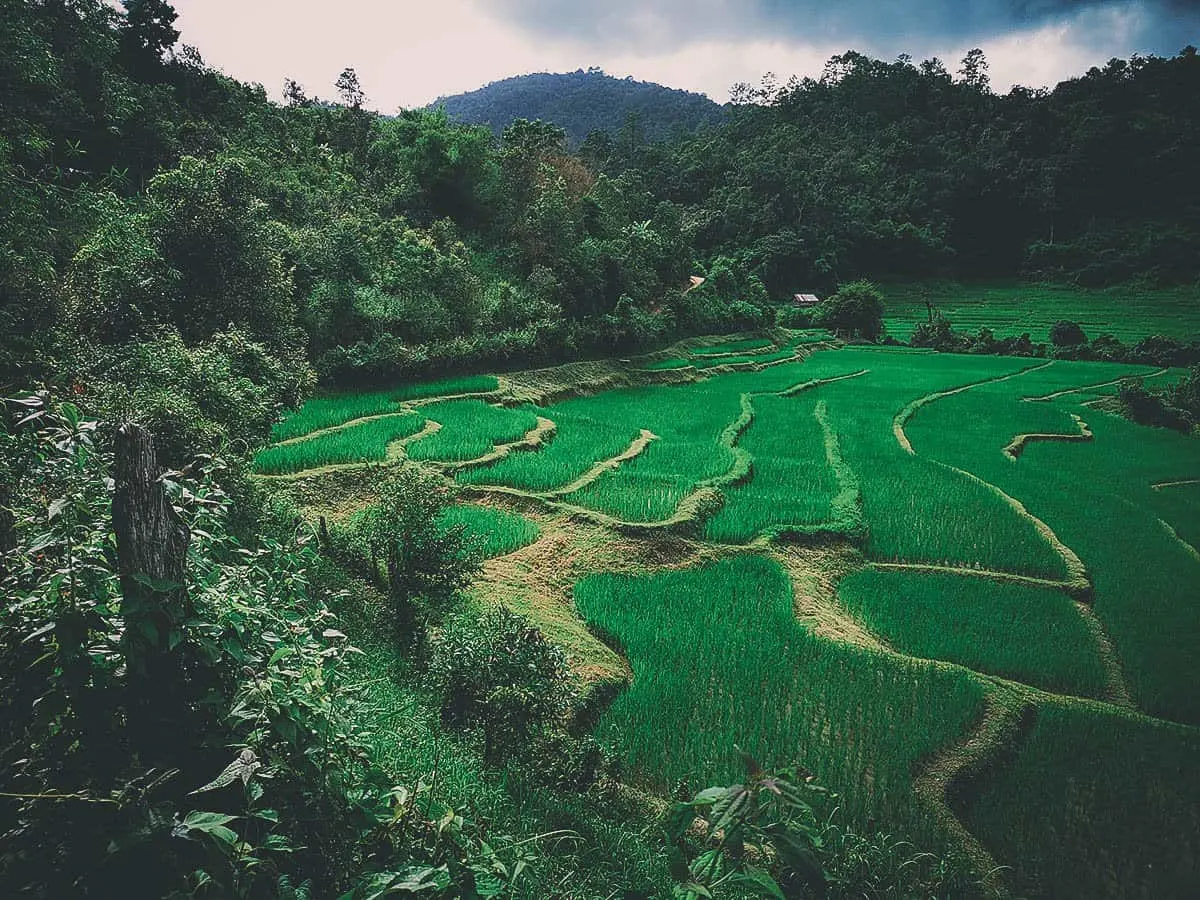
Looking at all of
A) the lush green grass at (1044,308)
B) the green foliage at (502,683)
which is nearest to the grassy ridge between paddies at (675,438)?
the green foliage at (502,683)

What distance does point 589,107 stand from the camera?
3979 inches

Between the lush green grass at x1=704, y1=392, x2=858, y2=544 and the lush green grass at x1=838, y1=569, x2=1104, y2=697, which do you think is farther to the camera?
the lush green grass at x1=704, y1=392, x2=858, y2=544

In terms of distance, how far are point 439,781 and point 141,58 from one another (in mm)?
29673

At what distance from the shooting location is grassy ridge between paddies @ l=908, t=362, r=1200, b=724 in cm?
577

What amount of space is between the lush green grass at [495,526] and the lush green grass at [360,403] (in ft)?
9.99

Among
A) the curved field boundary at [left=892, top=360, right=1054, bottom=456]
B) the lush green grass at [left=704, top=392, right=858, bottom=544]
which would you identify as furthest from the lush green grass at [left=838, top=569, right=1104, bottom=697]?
the curved field boundary at [left=892, top=360, right=1054, bottom=456]

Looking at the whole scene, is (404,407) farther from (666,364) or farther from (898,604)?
(666,364)

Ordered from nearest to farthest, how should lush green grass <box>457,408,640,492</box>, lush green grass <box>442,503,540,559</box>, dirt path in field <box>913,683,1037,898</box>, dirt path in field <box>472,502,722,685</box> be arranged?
dirt path in field <box>913,683,1037,898</box> → dirt path in field <box>472,502,722,685</box> → lush green grass <box>442,503,540,559</box> → lush green grass <box>457,408,640,492</box>

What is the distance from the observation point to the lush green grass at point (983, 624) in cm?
555

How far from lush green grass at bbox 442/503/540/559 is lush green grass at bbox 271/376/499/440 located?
3.04 meters

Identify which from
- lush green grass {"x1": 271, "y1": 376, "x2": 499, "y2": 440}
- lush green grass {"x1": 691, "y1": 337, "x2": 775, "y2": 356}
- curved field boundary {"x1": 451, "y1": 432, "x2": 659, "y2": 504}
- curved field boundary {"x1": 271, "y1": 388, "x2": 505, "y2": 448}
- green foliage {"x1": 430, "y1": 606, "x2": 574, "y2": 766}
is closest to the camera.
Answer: green foliage {"x1": 430, "y1": 606, "x2": 574, "y2": 766}

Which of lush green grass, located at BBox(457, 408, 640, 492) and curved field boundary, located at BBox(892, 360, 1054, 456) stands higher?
lush green grass, located at BBox(457, 408, 640, 492)

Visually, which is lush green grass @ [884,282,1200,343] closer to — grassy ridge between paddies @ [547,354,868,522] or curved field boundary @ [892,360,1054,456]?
curved field boundary @ [892,360,1054,456]

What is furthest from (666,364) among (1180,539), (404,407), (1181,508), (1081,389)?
(1180,539)
